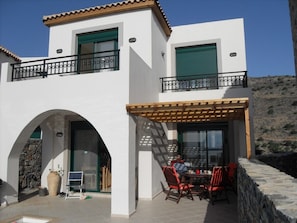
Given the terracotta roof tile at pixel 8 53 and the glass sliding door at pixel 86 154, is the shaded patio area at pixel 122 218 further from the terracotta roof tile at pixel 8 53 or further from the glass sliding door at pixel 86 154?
the terracotta roof tile at pixel 8 53

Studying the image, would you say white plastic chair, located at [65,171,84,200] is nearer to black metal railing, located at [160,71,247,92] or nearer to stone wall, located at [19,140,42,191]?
stone wall, located at [19,140,42,191]

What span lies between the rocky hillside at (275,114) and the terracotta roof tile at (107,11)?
17.7 metres

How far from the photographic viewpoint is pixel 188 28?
1169cm

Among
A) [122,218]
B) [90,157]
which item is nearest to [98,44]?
[90,157]

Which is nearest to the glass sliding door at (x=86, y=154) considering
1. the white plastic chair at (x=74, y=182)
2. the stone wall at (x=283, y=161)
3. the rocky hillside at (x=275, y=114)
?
the white plastic chair at (x=74, y=182)

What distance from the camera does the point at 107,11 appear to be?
9.88 meters

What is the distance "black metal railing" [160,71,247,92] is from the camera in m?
10.6

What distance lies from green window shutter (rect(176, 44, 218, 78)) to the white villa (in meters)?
0.04

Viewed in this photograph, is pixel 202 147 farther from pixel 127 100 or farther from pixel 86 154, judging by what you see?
pixel 127 100

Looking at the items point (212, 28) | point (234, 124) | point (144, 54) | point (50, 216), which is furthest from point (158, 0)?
point (50, 216)

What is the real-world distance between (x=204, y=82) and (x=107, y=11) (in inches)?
194

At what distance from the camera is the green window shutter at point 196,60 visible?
11266mm

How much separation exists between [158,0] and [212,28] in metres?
3.06

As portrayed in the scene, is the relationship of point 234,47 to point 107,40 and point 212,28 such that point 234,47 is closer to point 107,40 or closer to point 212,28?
point 212,28
